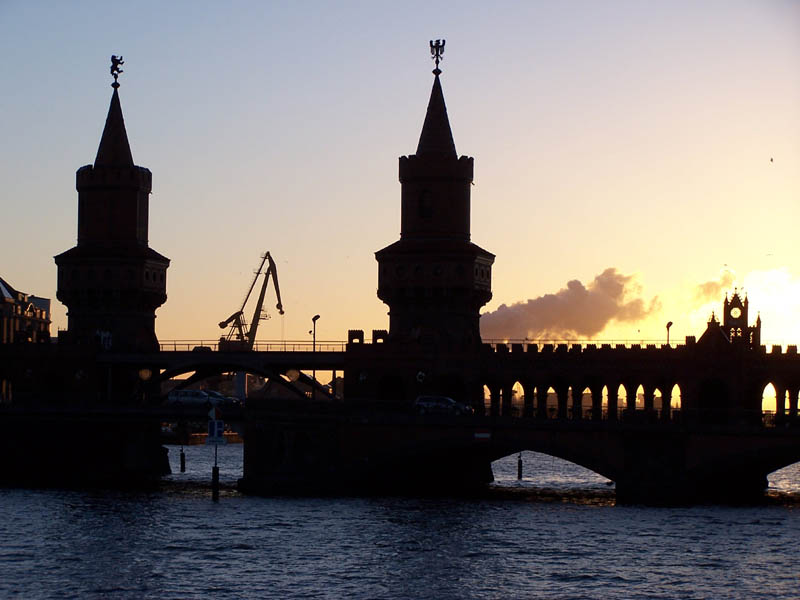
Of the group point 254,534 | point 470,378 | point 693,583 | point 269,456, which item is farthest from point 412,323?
point 693,583

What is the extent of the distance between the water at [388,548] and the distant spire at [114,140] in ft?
143

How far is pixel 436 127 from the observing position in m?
144

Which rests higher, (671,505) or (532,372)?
(532,372)

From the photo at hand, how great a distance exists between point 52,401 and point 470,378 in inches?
1496

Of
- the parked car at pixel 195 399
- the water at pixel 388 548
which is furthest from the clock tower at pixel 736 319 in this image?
the parked car at pixel 195 399

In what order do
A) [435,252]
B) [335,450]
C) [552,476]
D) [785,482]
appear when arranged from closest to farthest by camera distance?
[335,450], [435,252], [552,476], [785,482]

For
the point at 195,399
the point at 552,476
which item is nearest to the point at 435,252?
the point at 195,399

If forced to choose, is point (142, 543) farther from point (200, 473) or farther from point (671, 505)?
point (200, 473)

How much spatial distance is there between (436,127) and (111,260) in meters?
31.9

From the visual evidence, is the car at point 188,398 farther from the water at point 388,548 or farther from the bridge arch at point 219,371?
the water at point 388,548

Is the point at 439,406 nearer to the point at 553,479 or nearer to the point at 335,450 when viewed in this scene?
the point at 335,450

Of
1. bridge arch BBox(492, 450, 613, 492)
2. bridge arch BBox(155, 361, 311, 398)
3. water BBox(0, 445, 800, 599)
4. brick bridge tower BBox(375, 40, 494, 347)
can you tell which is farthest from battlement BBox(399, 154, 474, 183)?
water BBox(0, 445, 800, 599)

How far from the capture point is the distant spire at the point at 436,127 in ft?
473

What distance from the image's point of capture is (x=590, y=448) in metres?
110
